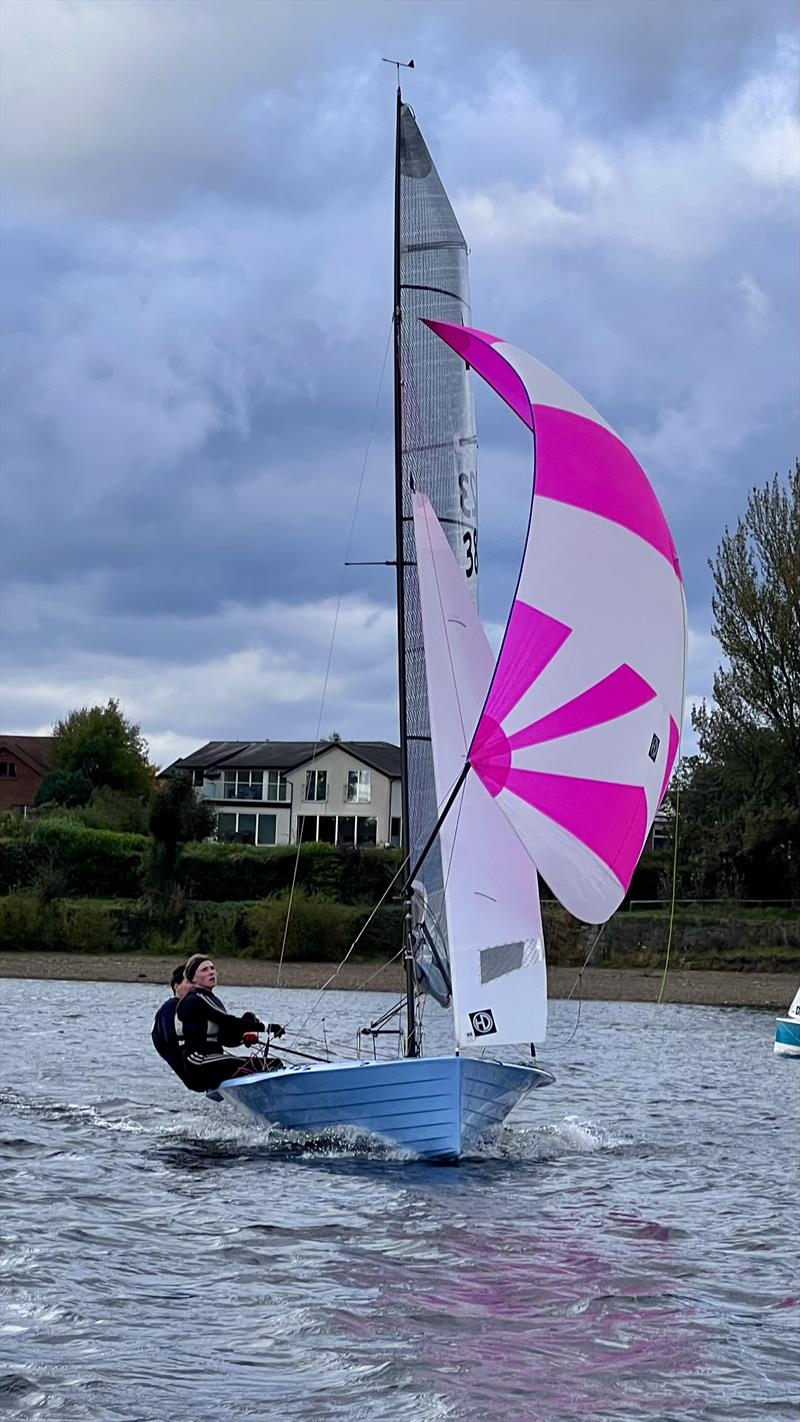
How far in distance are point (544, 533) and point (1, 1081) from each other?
12206 millimetres

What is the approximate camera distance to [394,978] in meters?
51.9

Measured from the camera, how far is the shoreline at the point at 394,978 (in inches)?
1821

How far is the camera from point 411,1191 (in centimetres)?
1376

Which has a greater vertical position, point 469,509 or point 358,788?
point 358,788

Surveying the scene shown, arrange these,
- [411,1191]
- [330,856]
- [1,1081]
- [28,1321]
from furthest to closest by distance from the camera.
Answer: [330,856] < [1,1081] < [411,1191] < [28,1321]

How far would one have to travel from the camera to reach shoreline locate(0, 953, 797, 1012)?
46.2m

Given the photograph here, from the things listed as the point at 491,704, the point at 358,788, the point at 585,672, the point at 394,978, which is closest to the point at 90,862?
the point at 394,978

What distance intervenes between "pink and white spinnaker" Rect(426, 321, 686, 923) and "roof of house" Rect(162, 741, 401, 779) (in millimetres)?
63132

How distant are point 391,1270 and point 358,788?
67.9 m

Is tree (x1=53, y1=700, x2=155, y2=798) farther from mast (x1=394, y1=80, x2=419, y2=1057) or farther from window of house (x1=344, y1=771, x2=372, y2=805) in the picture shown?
mast (x1=394, y1=80, x2=419, y2=1057)

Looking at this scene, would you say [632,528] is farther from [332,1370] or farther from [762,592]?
[762,592]

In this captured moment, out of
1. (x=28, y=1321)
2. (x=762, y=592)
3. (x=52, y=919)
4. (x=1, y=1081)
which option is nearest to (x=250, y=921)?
(x=52, y=919)

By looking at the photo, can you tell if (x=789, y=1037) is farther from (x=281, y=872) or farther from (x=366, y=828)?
(x=366, y=828)

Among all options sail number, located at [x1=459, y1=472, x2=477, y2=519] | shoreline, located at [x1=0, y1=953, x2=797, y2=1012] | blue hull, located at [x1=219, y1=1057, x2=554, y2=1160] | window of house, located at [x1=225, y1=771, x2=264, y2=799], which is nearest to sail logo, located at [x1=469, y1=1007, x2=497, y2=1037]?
blue hull, located at [x1=219, y1=1057, x2=554, y2=1160]
